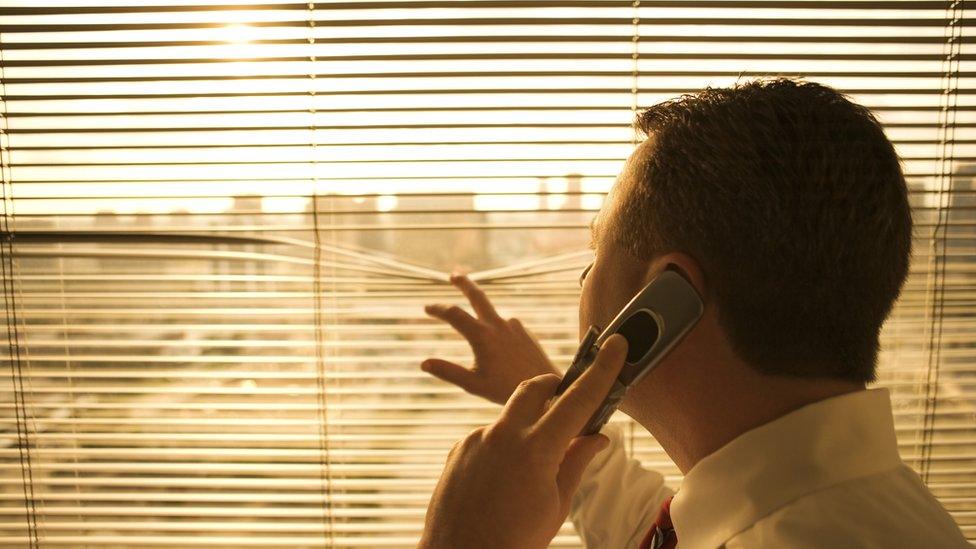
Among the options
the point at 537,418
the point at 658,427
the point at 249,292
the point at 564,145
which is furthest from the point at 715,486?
the point at 249,292

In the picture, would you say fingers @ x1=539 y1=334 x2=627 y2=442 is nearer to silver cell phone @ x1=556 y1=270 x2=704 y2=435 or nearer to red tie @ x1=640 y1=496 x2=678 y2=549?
silver cell phone @ x1=556 y1=270 x2=704 y2=435

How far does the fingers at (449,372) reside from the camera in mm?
980

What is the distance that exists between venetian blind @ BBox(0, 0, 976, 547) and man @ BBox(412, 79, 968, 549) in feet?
1.40

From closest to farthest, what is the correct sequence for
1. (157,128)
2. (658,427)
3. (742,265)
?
(742,265) < (658,427) < (157,128)

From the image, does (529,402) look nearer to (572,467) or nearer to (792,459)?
(572,467)

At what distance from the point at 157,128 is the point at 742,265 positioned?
1.08m

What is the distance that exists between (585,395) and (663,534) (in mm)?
356

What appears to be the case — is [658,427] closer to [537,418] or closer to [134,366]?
[537,418]

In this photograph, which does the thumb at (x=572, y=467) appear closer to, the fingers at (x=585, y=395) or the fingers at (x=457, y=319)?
the fingers at (x=585, y=395)

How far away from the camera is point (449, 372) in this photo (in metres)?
1.00

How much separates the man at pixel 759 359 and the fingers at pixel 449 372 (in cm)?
25

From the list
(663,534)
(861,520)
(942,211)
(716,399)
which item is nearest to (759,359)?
(716,399)

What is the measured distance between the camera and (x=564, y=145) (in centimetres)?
117

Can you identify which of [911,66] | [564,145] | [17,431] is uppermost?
[911,66]
